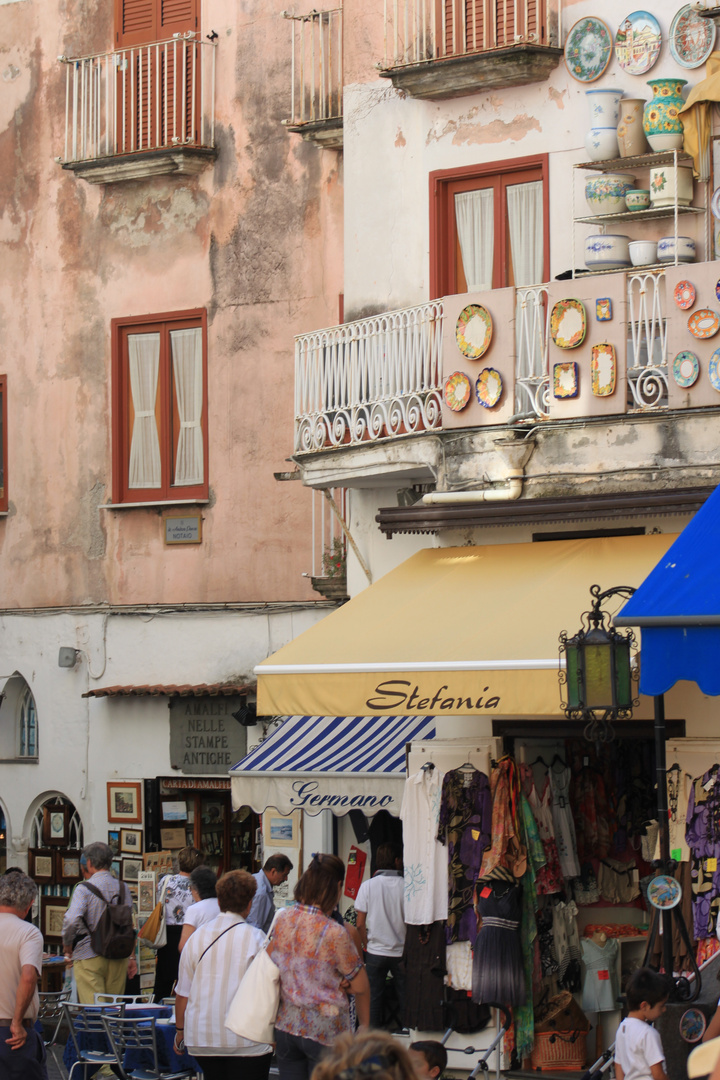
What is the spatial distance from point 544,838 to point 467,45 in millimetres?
6903

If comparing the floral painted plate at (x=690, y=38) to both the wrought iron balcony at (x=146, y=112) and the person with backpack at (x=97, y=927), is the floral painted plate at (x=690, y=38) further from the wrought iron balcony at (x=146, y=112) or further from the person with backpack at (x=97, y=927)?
the person with backpack at (x=97, y=927)

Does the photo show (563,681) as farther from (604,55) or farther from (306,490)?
(306,490)

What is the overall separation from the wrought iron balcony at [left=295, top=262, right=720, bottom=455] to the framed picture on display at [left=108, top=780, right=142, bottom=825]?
485 centimetres

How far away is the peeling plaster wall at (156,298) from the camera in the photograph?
709 inches

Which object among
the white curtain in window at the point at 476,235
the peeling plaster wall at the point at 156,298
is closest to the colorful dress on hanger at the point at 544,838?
the white curtain in window at the point at 476,235

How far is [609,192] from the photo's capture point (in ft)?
46.0

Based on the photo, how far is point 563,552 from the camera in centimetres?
1313

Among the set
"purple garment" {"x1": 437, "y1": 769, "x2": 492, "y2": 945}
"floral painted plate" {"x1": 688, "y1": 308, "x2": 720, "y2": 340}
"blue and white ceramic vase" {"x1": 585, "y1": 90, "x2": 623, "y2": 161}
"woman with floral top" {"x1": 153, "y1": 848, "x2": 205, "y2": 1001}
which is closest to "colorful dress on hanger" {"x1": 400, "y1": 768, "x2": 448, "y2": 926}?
"purple garment" {"x1": 437, "y1": 769, "x2": 492, "y2": 945}

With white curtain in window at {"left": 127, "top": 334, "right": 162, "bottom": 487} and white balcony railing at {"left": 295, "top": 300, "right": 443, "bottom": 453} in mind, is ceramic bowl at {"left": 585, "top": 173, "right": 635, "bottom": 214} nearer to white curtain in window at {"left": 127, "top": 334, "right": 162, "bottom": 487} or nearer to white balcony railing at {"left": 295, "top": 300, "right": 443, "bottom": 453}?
white balcony railing at {"left": 295, "top": 300, "right": 443, "bottom": 453}

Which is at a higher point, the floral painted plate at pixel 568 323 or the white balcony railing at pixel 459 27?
the white balcony railing at pixel 459 27

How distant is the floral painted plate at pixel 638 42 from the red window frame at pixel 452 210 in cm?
104

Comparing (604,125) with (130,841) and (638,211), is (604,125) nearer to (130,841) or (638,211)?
(638,211)

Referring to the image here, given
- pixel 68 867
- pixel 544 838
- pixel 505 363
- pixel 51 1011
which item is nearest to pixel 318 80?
pixel 505 363

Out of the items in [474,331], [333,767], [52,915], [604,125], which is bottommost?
[52,915]
